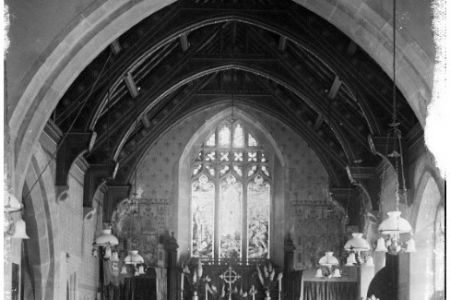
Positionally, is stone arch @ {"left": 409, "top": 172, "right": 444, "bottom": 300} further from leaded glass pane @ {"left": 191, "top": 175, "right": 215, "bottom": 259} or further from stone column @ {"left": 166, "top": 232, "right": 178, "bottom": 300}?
leaded glass pane @ {"left": 191, "top": 175, "right": 215, "bottom": 259}

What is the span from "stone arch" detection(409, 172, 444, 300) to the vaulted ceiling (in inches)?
56.4

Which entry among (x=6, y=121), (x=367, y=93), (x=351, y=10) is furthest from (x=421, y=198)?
(x=6, y=121)

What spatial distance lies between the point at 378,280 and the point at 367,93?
4.20 metres

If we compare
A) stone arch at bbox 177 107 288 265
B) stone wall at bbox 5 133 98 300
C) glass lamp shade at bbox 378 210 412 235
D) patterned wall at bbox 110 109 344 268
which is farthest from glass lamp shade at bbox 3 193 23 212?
Result: stone arch at bbox 177 107 288 265

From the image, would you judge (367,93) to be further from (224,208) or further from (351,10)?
(224,208)

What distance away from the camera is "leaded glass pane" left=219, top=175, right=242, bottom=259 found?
24328 millimetres

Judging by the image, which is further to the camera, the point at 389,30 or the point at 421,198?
the point at 421,198

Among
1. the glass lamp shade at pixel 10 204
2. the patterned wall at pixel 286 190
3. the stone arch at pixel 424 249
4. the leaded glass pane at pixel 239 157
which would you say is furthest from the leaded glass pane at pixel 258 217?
the glass lamp shade at pixel 10 204

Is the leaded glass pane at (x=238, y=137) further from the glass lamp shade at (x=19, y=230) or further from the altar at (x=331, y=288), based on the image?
the glass lamp shade at (x=19, y=230)

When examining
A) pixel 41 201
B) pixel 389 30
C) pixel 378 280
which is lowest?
pixel 378 280

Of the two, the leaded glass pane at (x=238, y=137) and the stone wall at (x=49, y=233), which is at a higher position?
the leaded glass pane at (x=238, y=137)

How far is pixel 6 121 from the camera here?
433 inches

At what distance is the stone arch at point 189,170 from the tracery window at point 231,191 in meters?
0.22

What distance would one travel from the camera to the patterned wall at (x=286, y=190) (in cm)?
2362
